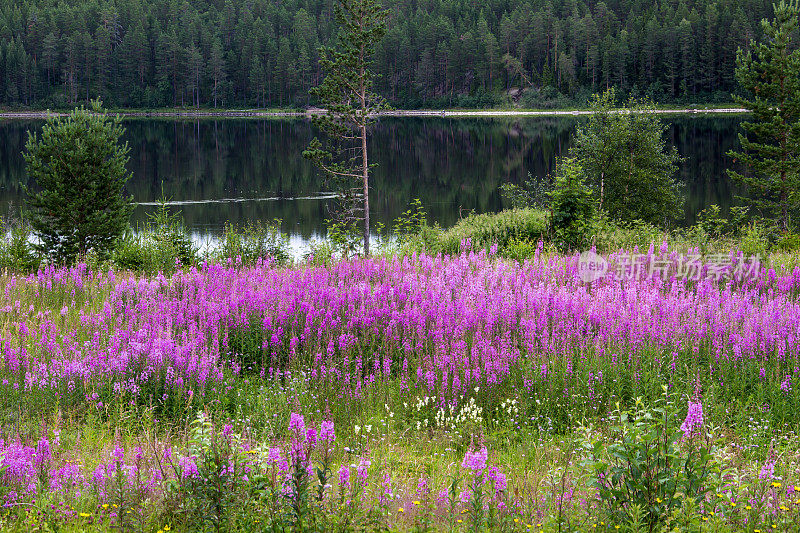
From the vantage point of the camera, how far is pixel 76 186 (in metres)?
20.8

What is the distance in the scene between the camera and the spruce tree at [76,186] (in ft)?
67.1

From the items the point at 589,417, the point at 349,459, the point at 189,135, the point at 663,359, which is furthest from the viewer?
the point at 189,135

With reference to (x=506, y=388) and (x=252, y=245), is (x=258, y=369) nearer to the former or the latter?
(x=506, y=388)

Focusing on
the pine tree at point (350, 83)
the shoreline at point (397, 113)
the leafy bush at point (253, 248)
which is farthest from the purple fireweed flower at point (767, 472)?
the shoreline at point (397, 113)

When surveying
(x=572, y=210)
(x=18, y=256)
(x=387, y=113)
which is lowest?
(x=18, y=256)

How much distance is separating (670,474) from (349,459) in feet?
8.72

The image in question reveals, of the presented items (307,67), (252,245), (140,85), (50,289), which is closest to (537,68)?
(307,67)

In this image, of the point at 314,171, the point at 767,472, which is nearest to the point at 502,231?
the point at 767,472

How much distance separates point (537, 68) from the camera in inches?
6786

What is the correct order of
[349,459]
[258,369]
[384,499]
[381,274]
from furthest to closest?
[381,274]
[258,369]
[349,459]
[384,499]

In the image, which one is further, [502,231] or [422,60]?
[422,60]

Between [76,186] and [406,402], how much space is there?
1669cm

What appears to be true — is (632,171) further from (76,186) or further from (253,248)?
(76,186)

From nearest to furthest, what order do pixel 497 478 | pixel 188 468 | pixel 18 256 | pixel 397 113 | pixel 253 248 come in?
pixel 497 478 → pixel 188 468 → pixel 18 256 → pixel 253 248 → pixel 397 113
